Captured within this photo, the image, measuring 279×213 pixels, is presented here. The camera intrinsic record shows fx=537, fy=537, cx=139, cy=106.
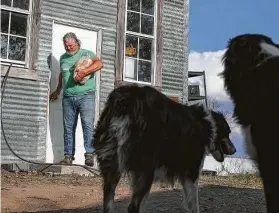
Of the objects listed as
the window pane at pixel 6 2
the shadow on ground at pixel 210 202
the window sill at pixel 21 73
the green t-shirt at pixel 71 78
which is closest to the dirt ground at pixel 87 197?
the shadow on ground at pixel 210 202

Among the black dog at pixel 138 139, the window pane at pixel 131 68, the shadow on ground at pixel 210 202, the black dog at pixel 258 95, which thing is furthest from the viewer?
the window pane at pixel 131 68

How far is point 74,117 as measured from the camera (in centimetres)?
1136

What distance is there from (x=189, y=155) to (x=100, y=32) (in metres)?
6.94

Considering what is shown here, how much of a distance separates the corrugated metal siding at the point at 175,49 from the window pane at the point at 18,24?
12.6 feet

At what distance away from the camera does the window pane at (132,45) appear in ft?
44.7

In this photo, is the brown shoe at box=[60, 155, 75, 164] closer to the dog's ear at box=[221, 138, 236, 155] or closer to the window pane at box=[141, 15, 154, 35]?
the dog's ear at box=[221, 138, 236, 155]

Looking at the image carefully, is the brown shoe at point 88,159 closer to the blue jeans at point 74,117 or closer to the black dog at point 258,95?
the blue jeans at point 74,117

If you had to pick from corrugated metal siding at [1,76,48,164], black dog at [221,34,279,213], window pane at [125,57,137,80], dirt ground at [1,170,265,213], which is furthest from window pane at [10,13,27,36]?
black dog at [221,34,279,213]

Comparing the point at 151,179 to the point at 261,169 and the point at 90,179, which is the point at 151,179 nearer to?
the point at 261,169

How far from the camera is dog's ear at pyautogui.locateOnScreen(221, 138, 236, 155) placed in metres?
8.23

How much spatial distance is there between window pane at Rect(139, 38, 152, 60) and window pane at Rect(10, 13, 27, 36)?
10.2 ft

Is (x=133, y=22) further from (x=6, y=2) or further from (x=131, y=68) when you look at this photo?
(x=6, y=2)

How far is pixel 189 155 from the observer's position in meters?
6.75

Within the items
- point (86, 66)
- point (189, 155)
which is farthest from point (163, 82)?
point (189, 155)
